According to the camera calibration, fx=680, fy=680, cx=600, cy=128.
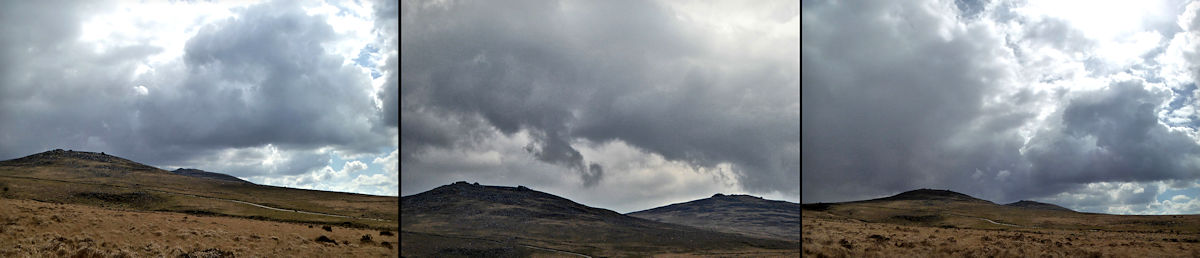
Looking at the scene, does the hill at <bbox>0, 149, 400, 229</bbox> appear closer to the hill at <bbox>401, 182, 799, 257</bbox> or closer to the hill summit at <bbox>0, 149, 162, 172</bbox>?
the hill summit at <bbox>0, 149, 162, 172</bbox>

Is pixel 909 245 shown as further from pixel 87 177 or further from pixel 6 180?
pixel 87 177

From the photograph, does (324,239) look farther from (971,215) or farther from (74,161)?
(74,161)

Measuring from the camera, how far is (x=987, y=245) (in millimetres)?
23453

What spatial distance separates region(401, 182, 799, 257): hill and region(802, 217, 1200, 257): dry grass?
631 centimetres

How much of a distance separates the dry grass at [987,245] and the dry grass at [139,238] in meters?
16.4

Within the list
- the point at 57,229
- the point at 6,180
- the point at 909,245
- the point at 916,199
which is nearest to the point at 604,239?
the point at 909,245

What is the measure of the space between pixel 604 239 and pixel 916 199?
1441 inches

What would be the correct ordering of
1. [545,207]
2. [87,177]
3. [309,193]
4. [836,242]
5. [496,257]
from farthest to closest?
[309,193] < [87,177] < [545,207] < [496,257] < [836,242]

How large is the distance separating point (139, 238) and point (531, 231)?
67.8 feet

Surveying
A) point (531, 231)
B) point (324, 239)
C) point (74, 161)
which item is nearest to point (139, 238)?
point (324, 239)

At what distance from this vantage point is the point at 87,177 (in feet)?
188

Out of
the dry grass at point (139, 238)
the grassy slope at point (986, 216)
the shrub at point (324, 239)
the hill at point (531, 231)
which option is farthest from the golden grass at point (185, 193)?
the grassy slope at point (986, 216)

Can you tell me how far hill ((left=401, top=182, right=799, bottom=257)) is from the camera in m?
30.2

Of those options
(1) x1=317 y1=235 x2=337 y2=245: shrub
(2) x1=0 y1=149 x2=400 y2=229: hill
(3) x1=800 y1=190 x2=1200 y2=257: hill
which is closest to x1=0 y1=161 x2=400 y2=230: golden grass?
(2) x1=0 y1=149 x2=400 y2=229: hill
